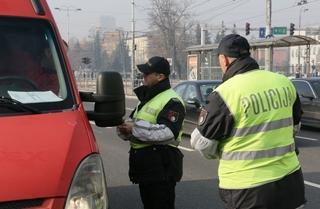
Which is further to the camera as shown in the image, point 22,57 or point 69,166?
point 22,57

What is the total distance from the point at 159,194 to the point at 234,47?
148 cm

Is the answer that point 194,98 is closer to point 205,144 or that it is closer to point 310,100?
point 310,100

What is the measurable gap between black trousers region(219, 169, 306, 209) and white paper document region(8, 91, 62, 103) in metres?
1.24

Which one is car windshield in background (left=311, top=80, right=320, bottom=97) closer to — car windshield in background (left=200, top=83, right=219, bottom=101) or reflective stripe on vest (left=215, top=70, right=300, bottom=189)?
car windshield in background (left=200, top=83, right=219, bottom=101)

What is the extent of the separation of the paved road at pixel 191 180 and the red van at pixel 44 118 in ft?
9.90


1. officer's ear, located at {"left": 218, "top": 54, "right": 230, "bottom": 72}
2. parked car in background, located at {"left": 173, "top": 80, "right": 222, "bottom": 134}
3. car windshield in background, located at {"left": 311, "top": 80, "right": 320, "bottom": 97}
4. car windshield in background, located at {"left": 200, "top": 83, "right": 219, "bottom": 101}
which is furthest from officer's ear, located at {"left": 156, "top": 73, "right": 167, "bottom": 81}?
car windshield in background, located at {"left": 311, "top": 80, "right": 320, "bottom": 97}

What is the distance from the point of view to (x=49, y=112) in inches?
132

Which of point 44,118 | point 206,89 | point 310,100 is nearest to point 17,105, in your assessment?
point 44,118

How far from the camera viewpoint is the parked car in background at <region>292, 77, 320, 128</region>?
14297mm

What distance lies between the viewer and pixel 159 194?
4.34m

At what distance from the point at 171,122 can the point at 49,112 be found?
1222mm

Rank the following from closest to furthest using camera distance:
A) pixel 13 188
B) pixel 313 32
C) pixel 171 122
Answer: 1. pixel 13 188
2. pixel 171 122
3. pixel 313 32

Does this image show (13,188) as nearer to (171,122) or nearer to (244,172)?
(244,172)

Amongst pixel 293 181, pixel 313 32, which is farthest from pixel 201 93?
pixel 313 32
